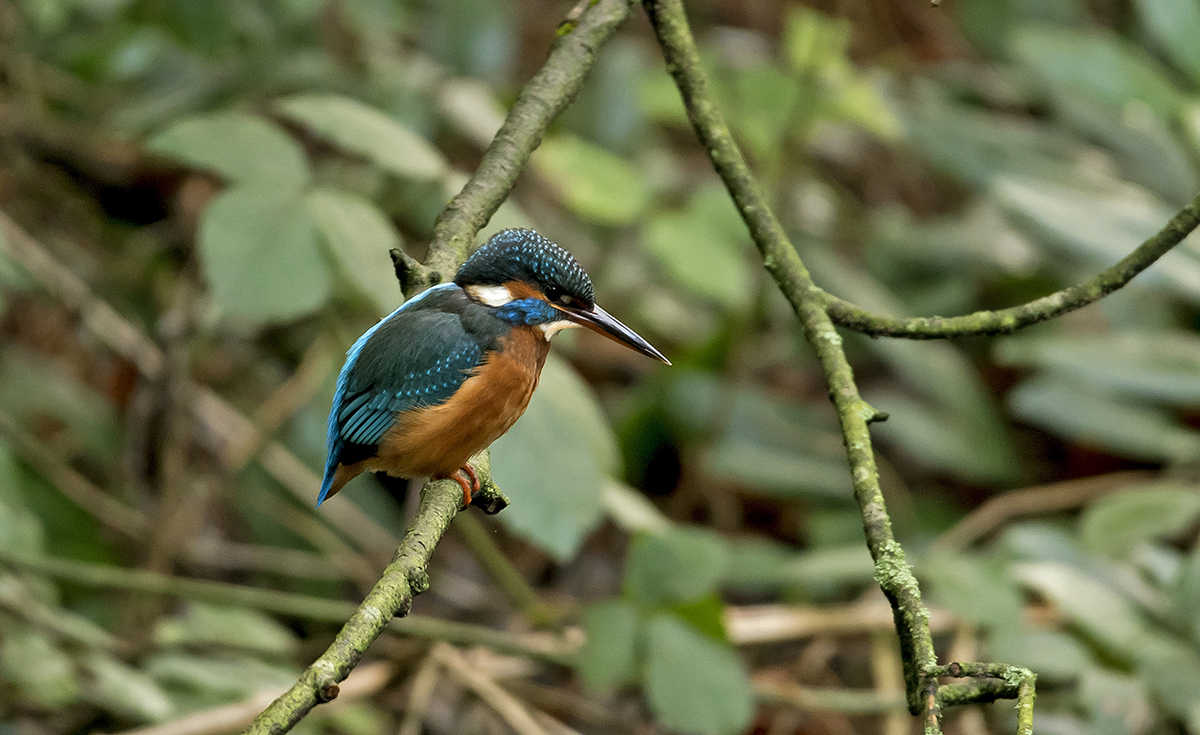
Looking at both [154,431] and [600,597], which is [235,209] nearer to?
[154,431]

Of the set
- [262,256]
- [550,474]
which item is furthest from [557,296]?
[262,256]

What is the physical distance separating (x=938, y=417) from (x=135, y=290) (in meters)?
3.05

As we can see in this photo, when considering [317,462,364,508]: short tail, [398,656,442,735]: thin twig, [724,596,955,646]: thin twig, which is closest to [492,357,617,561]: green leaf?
[317,462,364,508]: short tail

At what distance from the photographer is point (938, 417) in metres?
4.14

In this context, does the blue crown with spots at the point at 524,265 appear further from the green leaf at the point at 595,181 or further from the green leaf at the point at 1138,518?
the green leaf at the point at 1138,518

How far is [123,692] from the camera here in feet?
8.42

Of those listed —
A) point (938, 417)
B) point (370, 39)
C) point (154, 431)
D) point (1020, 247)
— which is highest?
point (1020, 247)

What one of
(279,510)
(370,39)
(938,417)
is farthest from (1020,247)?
(279,510)

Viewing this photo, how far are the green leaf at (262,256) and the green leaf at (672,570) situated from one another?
39.1 inches

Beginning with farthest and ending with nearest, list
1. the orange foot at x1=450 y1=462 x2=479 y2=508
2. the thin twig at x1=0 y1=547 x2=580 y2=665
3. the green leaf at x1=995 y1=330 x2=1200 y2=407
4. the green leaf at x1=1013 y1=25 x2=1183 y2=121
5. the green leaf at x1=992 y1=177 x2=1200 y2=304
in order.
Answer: the green leaf at x1=1013 y1=25 x2=1183 y2=121 < the green leaf at x1=995 y1=330 x2=1200 y2=407 < the green leaf at x1=992 y1=177 x2=1200 y2=304 < the thin twig at x1=0 y1=547 x2=580 y2=665 < the orange foot at x1=450 y1=462 x2=479 y2=508

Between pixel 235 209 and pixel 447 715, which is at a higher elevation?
pixel 235 209

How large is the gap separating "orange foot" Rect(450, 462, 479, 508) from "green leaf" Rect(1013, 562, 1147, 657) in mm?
1778

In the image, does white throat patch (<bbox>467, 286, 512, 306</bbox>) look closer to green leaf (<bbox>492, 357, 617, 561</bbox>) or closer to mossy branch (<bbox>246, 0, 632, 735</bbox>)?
mossy branch (<bbox>246, 0, 632, 735</bbox>)

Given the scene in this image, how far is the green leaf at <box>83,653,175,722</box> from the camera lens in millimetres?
2561
